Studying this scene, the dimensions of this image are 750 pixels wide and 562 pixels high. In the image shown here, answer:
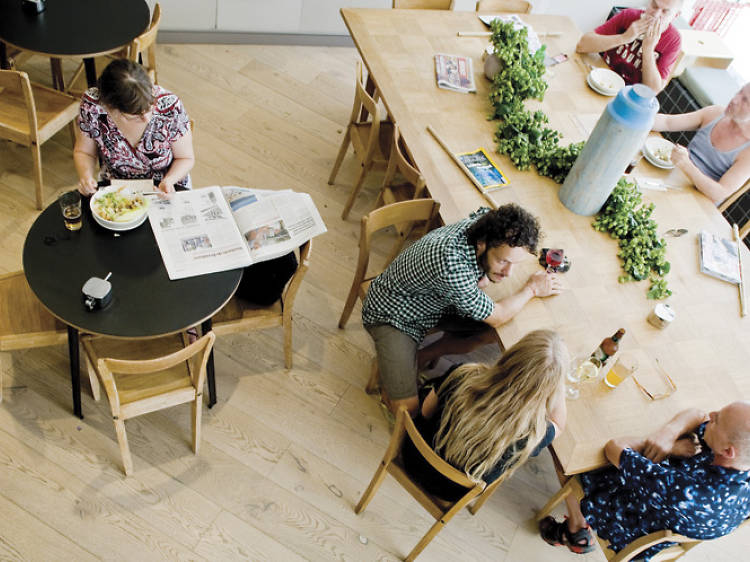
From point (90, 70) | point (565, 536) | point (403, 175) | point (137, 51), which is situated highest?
point (137, 51)

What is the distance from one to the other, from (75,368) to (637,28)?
3280 millimetres

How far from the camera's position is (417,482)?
7.45 ft

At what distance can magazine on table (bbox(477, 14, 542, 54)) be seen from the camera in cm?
360

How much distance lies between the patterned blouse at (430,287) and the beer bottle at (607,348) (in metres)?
0.41

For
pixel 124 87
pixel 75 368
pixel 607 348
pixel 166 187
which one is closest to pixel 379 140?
pixel 166 187

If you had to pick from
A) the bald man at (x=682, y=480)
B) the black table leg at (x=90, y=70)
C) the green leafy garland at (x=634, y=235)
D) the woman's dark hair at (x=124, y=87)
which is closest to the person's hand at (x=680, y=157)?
the green leafy garland at (x=634, y=235)

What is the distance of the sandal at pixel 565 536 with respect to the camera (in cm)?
258

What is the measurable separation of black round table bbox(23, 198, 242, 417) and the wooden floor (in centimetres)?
43

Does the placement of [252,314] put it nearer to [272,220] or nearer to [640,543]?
[272,220]

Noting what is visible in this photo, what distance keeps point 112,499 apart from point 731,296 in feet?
8.77

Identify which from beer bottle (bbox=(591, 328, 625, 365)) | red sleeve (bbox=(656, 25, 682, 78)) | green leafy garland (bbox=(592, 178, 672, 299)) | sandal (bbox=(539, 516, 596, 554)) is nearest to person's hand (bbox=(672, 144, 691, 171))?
green leafy garland (bbox=(592, 178, 672, 299))

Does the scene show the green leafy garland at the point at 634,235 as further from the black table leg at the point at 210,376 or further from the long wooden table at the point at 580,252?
the black table leg at the point at 210,376

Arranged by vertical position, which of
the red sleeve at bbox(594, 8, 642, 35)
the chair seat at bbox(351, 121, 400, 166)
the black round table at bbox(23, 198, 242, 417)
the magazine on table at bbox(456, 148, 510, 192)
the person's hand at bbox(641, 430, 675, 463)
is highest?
the red sleeve at bbox(594, 8, 642, 35)

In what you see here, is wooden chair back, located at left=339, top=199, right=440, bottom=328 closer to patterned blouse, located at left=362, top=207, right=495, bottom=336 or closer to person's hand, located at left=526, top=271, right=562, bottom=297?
patterned blouse, located at left=362, top=207, right=495, bottom=336
